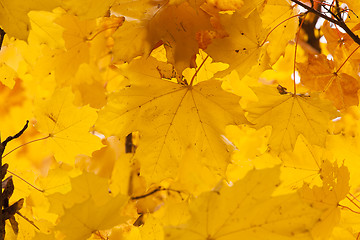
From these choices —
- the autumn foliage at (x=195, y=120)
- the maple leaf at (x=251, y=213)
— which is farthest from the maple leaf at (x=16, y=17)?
the maple leaf at (x=251, y=213)

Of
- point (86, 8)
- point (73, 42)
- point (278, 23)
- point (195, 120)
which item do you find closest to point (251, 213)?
point (195, 120)

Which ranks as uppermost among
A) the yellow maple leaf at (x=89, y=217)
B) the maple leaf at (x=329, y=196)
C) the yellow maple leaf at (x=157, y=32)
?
the yellow maple leaf at (x=157, y=32)

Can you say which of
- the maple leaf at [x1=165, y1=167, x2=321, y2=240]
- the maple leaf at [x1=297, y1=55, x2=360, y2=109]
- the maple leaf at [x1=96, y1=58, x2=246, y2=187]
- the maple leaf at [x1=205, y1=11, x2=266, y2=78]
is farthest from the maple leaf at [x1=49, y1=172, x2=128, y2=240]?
the maple leaf at [x1=297, y1=55, x2=360, y2=109]

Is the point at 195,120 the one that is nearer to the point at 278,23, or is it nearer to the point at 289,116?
the point at 289,116

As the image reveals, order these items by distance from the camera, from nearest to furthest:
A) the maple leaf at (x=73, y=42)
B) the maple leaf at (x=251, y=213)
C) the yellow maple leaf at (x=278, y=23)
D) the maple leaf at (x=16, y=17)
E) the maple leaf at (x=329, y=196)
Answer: the maple leaf at (x=251, y=213) → the maple leaf at (x=16, y=17) → the maple leaf at (x=329, y=196) → the yellow maple leaf at (x=278, y=23) → the maple leaf at (x=73, y=42)

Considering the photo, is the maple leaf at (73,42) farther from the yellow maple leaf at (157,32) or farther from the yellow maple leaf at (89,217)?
the yellow maple leaf at (89,217)

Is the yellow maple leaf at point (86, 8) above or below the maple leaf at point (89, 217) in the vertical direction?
above

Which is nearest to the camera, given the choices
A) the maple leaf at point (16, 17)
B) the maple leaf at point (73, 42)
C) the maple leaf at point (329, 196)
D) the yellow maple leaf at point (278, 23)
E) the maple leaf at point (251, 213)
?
the maple leaf at point (251, 213)

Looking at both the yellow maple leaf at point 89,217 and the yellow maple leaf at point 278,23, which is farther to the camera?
the yellow maple leaf at point 278,23
